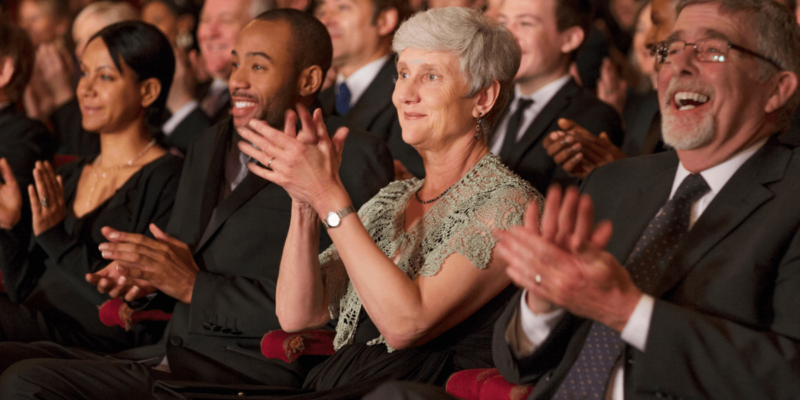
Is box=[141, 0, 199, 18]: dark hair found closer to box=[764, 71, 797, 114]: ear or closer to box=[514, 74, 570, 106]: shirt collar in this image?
box=[514, 74, 570, 106]: shirt collar

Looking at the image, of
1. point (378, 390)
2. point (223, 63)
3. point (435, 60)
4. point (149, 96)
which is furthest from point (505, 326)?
point (223, 63)

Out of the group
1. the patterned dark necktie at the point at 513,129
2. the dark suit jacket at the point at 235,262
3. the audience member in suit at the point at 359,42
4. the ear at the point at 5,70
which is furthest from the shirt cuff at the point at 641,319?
the ear at the point at 5,70

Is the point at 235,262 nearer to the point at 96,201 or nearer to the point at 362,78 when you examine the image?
the point at 96,201

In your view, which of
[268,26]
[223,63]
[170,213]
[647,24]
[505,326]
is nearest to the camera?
[505,326]

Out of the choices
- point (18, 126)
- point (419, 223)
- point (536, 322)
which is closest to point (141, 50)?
point (18, 126)

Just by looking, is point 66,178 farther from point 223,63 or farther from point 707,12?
point 707,12

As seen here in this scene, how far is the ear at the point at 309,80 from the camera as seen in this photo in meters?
2.33

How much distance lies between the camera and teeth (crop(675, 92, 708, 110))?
1.40 metres

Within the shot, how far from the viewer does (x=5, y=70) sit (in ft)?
10.2

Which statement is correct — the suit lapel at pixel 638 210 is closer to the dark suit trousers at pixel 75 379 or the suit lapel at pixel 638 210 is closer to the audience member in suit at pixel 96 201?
the dark suit trousers at pixel 75 379

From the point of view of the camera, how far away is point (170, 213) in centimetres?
260

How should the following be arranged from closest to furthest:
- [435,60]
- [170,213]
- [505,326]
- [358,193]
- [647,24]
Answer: [505,326], [435,60], [358,193], [170,213], [647,24]

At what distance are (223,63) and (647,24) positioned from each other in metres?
2.27

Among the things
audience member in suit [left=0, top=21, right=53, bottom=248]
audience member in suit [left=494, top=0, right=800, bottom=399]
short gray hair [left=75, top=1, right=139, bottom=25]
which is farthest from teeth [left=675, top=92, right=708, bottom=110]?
short gray hair [left=75, top=1, right=139, bottom=25]
